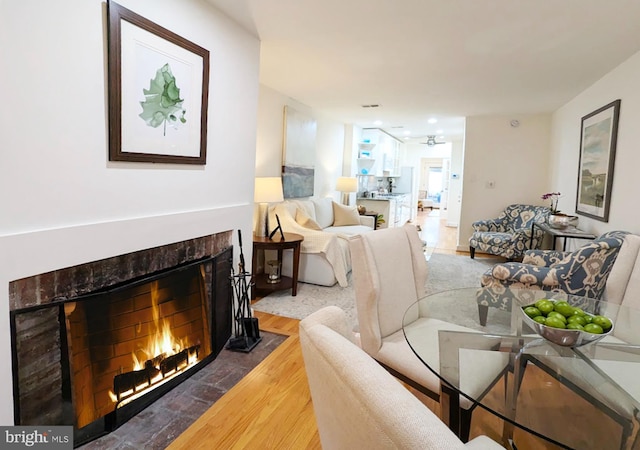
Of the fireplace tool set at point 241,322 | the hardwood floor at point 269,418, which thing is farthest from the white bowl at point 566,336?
the fireplace tool set at point 241,322

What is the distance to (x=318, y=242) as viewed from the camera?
4105 mm

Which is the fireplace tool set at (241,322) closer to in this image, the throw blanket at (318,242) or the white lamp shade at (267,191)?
the white lamp shade at (267,191)

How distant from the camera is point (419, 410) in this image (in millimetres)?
432

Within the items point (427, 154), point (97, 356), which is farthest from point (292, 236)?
point (427, 154)

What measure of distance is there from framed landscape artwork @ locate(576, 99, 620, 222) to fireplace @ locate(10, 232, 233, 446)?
363cm

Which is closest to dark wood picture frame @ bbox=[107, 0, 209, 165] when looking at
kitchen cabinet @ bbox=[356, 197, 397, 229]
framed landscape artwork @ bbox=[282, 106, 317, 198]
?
framed landscape artwork @ bbox=[282, 106, 317, 198]

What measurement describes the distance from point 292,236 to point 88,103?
2552 mm

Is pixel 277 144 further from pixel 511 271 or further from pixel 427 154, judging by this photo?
pixel 427 154

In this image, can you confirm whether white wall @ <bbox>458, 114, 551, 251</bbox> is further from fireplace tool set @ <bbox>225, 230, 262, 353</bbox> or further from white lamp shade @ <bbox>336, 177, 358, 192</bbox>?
fireplace tool set @ <bbox>225, 230, 262, 353</bbox>

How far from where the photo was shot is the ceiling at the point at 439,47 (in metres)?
2.39

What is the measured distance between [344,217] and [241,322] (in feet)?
11.7

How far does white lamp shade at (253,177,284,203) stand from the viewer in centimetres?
360

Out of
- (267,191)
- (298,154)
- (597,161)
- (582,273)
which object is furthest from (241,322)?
(597,161)

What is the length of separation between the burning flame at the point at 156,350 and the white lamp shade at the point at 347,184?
502 cm
